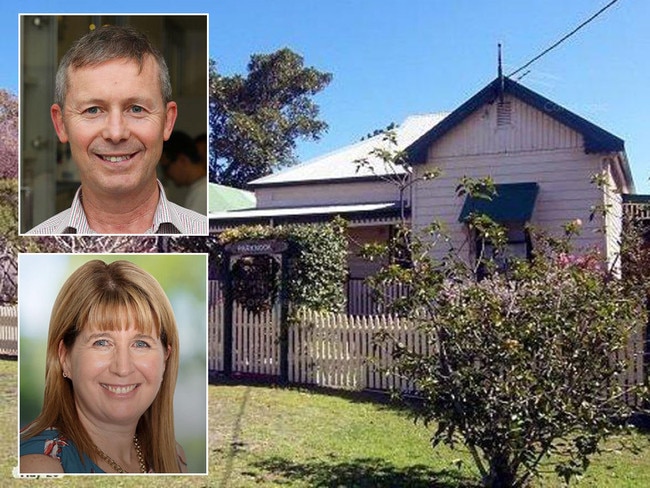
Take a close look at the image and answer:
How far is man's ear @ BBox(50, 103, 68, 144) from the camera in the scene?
17.1ft

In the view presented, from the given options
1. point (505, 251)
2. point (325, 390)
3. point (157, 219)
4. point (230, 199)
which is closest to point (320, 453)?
point (505, 251)

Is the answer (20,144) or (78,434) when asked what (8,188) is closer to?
(20,144)

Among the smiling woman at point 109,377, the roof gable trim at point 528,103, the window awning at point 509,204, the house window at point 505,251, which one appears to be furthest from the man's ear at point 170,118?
the window awning at point 509,204

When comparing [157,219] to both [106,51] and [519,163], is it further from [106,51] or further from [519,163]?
[519,163]

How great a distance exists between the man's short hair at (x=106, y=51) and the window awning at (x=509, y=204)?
6208mm

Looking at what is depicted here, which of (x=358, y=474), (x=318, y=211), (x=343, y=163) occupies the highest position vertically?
(x=343, y=163)

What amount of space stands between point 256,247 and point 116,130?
5.16m

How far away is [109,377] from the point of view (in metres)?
5.07

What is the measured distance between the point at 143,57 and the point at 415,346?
16.6 feet

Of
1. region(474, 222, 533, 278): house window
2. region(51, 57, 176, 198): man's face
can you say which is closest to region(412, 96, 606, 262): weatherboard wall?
region(474, 222, 533, 278): house window

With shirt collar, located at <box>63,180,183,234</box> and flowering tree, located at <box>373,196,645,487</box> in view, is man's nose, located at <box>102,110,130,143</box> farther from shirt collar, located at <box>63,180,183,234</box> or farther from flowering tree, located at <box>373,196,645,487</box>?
flowering tree, located at <box>373,196,645,487</box>

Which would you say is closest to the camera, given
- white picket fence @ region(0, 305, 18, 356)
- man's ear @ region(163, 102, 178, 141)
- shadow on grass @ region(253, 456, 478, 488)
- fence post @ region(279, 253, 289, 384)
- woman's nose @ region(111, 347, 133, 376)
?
woman's nose @ region(111, 347, 133, 376)

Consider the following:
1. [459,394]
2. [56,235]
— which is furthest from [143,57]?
[459,394]

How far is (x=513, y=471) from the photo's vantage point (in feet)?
18.0
